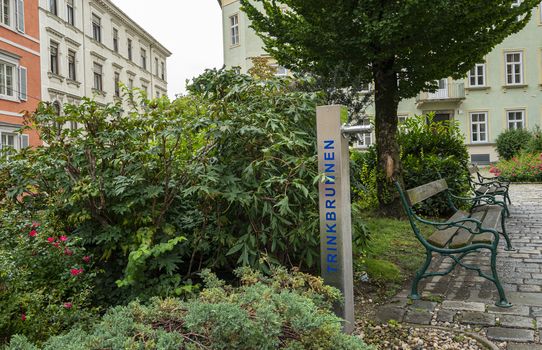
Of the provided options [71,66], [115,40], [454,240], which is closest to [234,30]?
[71,66]

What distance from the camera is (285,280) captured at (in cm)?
297

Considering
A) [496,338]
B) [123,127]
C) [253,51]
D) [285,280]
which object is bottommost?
[496,338]

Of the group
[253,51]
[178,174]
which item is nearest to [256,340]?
[178,174]

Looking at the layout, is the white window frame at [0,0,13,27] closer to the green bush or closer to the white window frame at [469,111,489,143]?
the green bush

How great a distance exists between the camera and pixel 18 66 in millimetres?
23891

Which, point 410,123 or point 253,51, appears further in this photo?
point 253,51

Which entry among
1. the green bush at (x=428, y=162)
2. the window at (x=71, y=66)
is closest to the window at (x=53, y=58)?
the window at (x=71, y=66)

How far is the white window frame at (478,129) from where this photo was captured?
31.0m

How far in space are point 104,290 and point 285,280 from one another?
1.70 meters

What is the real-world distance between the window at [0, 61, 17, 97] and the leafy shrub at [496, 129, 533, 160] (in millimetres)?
26134

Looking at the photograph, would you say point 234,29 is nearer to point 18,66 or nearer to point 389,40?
point 18,66

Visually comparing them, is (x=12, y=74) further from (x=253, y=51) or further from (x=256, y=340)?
(x=256, y=340)

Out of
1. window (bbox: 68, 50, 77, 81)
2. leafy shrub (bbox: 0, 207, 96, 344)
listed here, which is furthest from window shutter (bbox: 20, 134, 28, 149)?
leafy shrub (bbox: 0, 207, 96, 344)

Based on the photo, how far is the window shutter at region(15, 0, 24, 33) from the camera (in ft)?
78.8
